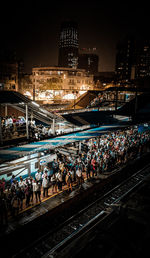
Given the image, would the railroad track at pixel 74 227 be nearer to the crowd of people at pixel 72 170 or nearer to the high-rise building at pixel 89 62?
the crowd of people at pixel 72 170

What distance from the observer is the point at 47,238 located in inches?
282

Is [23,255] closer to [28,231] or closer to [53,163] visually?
[28,231]

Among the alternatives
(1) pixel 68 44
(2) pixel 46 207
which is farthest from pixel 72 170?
(1) pixel 68 44

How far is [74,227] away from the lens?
305 inches

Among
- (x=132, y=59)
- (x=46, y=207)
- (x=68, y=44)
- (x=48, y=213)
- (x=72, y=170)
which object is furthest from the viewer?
(x=68, y=44)

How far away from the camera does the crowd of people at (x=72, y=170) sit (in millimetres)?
7906

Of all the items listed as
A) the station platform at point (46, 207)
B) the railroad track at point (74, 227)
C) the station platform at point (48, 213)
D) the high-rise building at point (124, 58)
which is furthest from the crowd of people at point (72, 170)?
the high-rise building at point (124, 58)

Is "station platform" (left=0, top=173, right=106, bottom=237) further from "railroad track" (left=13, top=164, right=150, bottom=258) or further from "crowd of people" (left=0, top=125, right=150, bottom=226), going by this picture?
"railroad track" (left=13, top=164, right=150, bottom=258)

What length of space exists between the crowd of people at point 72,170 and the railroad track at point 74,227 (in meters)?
1.51

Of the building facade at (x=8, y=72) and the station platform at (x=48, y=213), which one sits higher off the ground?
the building facade at (x=8, y=72)

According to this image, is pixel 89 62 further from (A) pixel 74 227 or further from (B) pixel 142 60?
(A) pixel 74 227

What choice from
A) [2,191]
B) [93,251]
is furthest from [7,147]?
[93,251]

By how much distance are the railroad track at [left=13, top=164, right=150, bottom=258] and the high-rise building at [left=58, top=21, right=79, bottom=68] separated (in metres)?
176

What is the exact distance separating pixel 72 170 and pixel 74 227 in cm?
324
